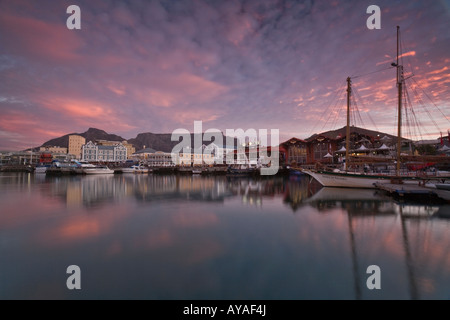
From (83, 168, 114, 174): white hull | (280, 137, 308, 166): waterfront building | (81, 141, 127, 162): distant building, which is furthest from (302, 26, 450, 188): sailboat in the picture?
(81, 141, 127, 162): distant building

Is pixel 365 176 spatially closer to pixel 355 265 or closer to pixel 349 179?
pixel 349 179

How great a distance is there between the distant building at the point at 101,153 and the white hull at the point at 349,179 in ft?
340

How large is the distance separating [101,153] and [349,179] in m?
111

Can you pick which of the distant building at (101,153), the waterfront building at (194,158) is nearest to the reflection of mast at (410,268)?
the waterfront building at (194,158)

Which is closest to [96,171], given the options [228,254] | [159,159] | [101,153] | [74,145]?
[159,159]

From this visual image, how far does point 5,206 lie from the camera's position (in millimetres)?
15477

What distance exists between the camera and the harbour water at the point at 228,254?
517 centimetres

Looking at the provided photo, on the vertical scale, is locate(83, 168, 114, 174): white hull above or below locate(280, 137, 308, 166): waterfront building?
below

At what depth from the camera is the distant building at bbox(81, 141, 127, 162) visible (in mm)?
96562

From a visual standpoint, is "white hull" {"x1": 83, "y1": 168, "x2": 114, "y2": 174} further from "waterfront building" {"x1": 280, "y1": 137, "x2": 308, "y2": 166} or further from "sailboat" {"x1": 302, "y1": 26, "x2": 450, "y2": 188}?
"sailboat" {"x1": 302, "y1": 26, "x2": 450, "y2": 188}

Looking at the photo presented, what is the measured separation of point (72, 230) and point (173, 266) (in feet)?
23.0

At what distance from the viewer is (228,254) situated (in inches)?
284

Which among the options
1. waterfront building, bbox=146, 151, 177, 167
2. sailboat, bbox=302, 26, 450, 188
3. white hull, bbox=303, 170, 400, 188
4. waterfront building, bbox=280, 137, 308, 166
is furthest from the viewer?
waterfront building, bbox=146, 151, 177, 167

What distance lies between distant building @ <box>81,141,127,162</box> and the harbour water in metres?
99.3
